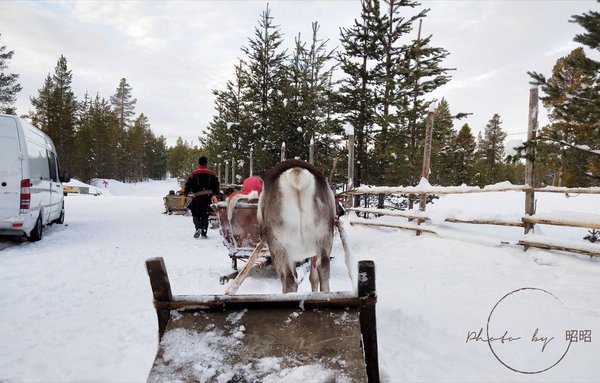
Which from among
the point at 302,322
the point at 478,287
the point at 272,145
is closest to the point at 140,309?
the point at 302,322

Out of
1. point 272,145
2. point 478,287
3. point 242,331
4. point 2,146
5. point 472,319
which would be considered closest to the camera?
point 242,331

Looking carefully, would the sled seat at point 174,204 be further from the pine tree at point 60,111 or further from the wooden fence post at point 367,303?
the pine tree at point 60,111

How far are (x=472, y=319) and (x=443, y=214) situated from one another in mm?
4209

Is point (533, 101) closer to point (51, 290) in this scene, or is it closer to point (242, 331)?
point (242, 331)

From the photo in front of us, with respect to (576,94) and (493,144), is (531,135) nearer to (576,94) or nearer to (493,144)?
(576,94)

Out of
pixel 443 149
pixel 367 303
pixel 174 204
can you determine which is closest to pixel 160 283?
pixel 367 303

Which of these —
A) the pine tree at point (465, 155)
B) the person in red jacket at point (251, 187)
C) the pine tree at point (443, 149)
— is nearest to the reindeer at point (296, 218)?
the person in red jacket at point (251, 187)

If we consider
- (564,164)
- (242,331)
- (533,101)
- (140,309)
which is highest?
(533,101)

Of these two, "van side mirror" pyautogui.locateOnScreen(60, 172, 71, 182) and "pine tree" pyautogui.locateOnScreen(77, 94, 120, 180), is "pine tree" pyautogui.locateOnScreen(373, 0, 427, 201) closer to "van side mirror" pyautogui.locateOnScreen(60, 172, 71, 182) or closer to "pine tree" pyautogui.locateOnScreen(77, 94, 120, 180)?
"van side mirror" pyautogui.locateOnScreen(60, 172, 71, 182)

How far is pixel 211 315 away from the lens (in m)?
2.03

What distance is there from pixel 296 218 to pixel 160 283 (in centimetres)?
178

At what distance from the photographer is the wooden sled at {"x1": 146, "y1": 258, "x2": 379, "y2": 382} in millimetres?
1725

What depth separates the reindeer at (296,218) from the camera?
11.7 ft

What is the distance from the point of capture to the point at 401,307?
4.02m
